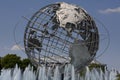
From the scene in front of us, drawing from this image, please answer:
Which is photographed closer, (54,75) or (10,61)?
(54,75)

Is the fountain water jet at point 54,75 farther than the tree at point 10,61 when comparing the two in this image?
No

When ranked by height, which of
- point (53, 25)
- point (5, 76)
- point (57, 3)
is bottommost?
point (5, 76)

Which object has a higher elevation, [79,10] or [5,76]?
[79,10]

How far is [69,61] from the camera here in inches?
854

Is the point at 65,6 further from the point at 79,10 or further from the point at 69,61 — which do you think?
the point at 69,61

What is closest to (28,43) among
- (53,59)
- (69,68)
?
(53,59)

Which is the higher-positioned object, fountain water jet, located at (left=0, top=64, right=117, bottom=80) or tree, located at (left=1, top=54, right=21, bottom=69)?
tree, located at (left=1, top=54, right=21, bottom=69)

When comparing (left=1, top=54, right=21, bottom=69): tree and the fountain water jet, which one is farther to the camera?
(left=1, top=54, right=21, bottom=69): tree

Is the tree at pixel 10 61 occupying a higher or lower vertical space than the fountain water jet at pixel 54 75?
higher

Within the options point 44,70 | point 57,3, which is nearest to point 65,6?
point 57,3

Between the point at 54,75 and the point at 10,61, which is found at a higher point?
the point at 10,61

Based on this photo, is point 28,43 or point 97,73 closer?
point 97,73

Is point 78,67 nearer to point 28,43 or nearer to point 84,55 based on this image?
point 84,55

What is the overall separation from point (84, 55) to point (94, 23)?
2182 mm
